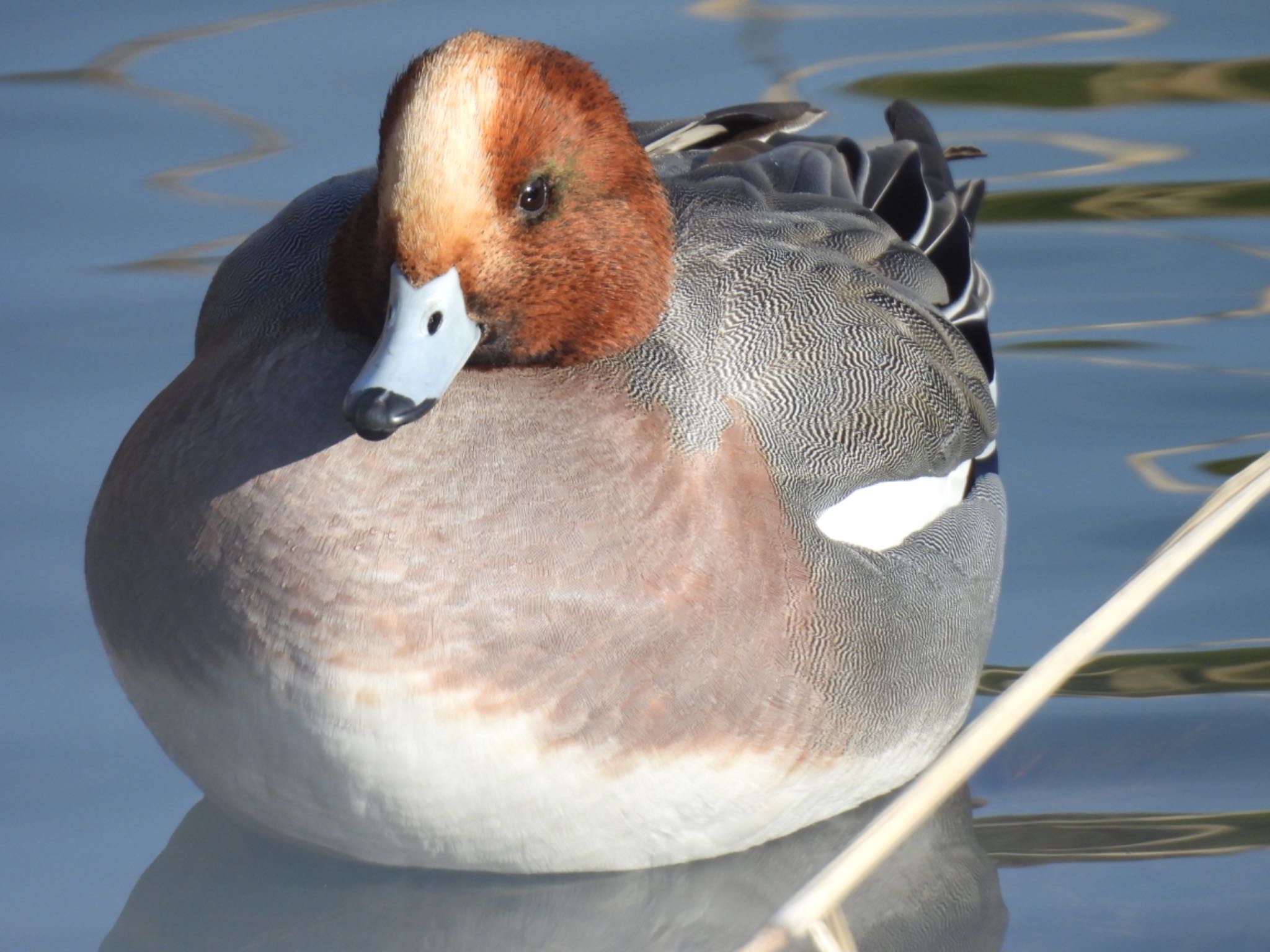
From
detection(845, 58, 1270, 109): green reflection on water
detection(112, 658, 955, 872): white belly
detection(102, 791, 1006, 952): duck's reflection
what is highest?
detection(845, 58, 1270, 109): green reflection on water

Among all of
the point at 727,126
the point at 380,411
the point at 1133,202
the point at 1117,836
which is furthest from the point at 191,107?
→ the point at 1117,836

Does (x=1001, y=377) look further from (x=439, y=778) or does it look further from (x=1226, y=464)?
(x=439, y=778)

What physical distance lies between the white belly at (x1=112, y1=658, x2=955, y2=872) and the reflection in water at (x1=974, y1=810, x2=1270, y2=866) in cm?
34

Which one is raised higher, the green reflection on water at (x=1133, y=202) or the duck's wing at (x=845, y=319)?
the duck's wing at (x=845, y=319)

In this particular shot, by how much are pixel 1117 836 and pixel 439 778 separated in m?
1.08

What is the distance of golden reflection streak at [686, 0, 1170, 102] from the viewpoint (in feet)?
17.6

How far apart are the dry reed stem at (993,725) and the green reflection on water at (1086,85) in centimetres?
309

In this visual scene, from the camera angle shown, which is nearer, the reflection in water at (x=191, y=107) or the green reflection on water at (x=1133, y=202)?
the reflection in water at (x=191, y=107)

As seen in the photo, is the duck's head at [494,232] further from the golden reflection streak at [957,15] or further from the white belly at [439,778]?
the golden reflection streak at [957,15]

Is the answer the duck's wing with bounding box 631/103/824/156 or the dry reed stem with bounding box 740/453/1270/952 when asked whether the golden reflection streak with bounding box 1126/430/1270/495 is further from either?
the dry reed stem with bounding box 740/453/1270/952

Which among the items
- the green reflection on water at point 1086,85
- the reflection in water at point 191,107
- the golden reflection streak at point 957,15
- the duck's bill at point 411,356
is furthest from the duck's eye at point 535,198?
the golden reflection streak at point 957,15

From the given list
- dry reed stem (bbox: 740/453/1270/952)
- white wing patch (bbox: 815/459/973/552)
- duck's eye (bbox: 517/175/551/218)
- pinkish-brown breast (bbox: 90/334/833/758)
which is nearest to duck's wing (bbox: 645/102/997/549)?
white wing patch (bbox: 815/459/973/552)

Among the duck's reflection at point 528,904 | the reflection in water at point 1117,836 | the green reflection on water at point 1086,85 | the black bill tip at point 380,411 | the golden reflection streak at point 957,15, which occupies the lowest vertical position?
the reflection in water at point 1117,836

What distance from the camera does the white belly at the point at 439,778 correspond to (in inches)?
97.7
